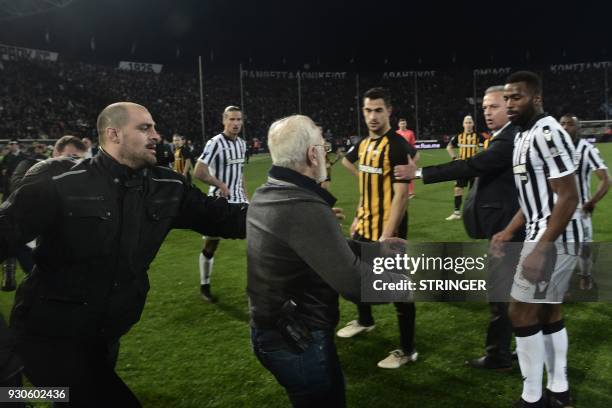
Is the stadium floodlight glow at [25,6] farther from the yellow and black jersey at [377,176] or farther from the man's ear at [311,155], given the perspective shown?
the man's ear at [311,155]

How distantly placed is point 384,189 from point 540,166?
5.14ft

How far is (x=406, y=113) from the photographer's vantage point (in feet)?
182

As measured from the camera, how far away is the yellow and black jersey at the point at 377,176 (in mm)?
4273

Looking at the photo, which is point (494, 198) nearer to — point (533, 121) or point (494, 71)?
point (533, 121)

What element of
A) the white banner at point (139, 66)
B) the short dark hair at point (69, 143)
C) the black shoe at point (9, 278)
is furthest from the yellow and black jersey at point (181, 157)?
the white banner at point (139, 66)

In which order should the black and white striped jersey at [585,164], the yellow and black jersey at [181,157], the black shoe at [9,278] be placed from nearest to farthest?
the black and white striped jersey at [585,164], the black shoe at [9,278], the yellow and black jersey at [181,157]

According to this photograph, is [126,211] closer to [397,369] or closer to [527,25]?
[397,369]

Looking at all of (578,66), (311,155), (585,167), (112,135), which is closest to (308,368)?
(311,155)

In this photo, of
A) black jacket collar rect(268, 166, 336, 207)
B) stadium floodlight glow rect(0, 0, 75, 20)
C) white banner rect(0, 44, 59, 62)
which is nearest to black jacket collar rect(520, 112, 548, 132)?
black jacket collar rect(268, 166, 336, 207)

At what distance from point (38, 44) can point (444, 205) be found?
4271 centimetres

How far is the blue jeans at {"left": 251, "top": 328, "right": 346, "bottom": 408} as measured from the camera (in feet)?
7.15

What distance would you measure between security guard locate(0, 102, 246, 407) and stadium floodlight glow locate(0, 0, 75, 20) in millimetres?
36381

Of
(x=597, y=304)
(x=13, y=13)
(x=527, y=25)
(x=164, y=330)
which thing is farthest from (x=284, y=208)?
(x=527, y=25)

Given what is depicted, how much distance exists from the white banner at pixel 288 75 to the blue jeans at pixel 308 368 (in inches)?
2193
